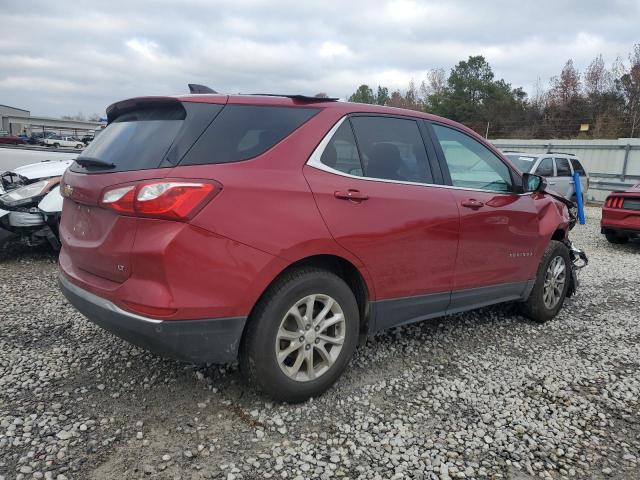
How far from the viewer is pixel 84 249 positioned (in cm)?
279

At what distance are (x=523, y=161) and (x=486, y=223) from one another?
30.7ft

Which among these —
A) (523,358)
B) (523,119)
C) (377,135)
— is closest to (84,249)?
(377,135)

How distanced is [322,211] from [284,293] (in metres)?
0.50

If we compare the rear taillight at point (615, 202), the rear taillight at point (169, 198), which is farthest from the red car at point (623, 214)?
the rear taillight at point (169, 198)

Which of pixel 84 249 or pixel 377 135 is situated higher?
pixel 377 135

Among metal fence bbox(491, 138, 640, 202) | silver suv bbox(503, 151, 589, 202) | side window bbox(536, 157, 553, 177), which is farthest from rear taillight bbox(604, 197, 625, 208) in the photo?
metal fence bbox(491, 138, 640, 202)

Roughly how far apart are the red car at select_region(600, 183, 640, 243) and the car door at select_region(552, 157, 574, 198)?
337 centimetres

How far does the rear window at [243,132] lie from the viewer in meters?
2.60

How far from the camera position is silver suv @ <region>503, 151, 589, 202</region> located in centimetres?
1220

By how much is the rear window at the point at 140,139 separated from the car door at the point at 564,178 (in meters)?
11.8

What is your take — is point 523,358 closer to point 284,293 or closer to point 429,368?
point 429,368

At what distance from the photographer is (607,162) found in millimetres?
19594

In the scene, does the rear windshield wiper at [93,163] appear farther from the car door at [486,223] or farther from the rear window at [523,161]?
the rear window at [523,161]

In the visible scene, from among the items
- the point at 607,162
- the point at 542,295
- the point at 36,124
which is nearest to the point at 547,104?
the point at 607,162
